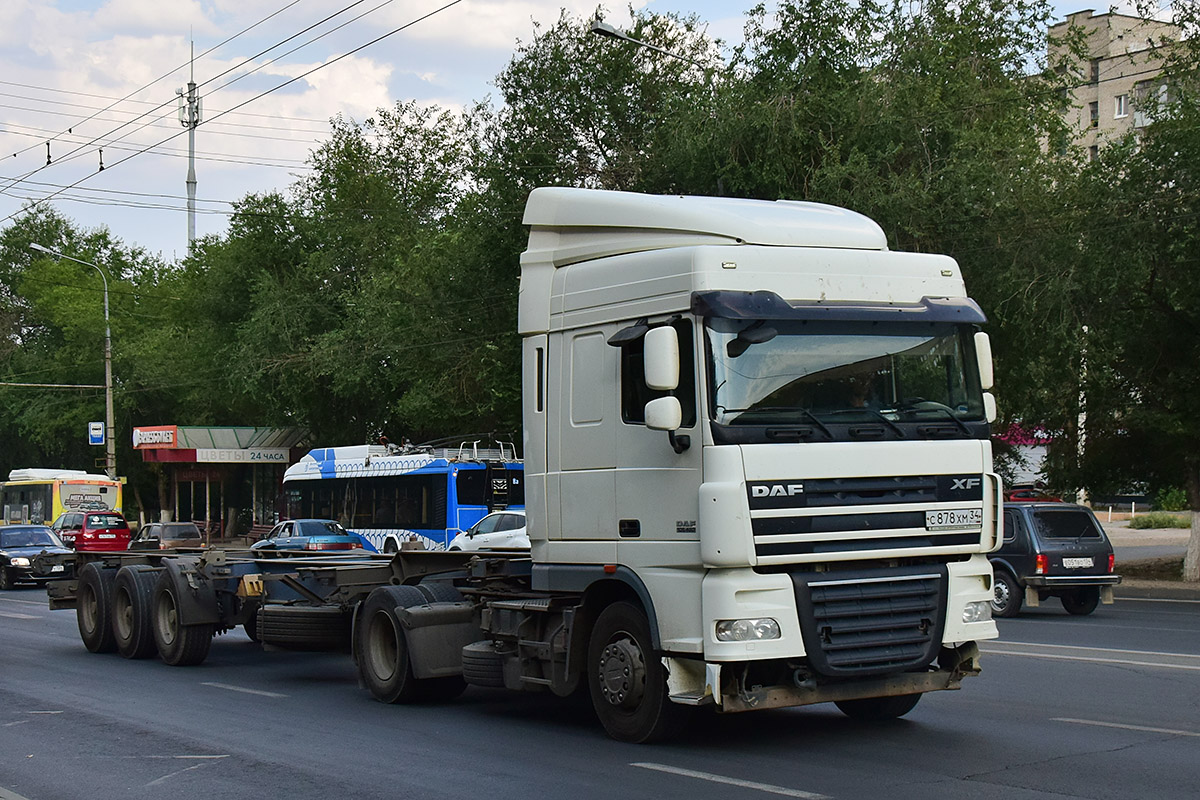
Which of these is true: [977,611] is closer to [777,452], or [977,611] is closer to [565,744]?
[777,452]

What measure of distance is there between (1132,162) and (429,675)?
18.3 metres

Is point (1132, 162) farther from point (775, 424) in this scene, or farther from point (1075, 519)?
point (775, 424)

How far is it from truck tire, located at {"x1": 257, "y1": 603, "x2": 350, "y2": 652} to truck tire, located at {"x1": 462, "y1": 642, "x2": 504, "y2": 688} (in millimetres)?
2548

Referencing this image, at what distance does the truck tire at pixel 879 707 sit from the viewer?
34.2ft

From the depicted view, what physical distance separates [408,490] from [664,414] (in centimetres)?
2695

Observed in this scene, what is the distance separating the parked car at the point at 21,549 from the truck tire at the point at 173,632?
17001mm

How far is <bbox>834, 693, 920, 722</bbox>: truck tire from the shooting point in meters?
10.4

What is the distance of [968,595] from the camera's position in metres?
9.48

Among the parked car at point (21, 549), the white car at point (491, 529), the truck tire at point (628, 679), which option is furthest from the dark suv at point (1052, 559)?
the parked car at point (21, 549)

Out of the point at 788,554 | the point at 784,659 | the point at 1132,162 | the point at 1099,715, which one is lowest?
the point at 1099,715

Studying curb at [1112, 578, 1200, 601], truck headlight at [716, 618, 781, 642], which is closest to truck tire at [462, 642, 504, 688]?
truck headlight at [716, 618, 781, 642]

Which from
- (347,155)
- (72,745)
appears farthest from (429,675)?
(347,155)

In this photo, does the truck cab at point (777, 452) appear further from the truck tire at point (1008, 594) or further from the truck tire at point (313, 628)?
the truck tire at point (1008, 594)

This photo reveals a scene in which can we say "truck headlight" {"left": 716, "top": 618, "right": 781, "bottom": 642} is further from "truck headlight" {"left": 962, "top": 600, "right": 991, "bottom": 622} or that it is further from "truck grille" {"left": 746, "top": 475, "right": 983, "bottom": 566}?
"truck headlight" {"left": 962, "top": 600, "right": 991, "bottom": 622}
